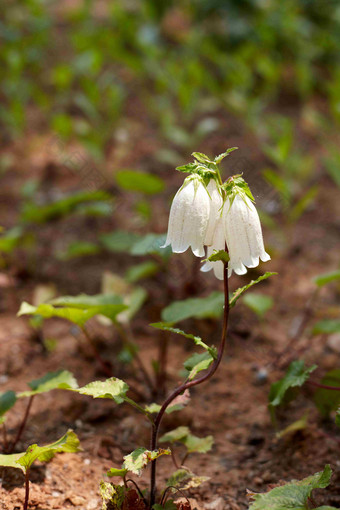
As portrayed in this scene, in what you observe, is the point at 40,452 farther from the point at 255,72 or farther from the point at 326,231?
the point at 255,72

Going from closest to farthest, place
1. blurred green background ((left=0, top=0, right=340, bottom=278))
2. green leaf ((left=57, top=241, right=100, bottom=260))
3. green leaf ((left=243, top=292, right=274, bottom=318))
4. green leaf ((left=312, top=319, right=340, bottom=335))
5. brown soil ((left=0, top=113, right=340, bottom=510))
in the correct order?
brown soil ((left=0, top=113, right=340, bottom=510)) < green leaf ((left=312, top=319, right=340, bottom=335)) < green leaf ((left=243, top=292, right=274, bottom=318)) < green leaf ((left=57, top=241, right=100, bottom=260)) < blurred green background ((left=0, top=0, right=340, bottom=278))

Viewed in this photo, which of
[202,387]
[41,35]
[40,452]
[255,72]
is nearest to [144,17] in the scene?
[41,35]

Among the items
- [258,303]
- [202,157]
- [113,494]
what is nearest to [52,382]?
[113,494]

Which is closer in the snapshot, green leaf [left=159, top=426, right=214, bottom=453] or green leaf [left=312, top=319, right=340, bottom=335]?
green leaf [left=159, top=426, right=214, bottom=453]

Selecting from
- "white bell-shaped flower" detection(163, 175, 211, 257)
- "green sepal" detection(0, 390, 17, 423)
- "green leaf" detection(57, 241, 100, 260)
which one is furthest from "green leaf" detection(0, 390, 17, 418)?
"green leaf" detection(57, 241, 100, 260)

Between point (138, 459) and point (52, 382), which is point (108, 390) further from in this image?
point (52, 382)

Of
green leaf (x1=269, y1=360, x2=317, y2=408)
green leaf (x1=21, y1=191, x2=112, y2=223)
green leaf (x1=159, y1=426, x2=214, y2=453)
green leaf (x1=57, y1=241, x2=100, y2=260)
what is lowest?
green leaf (x1=159, y1=426, x2=214, y2=453)

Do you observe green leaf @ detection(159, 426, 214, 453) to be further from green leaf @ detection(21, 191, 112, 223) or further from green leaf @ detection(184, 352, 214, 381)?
green leaf @ detection(21, 191, 112, 223)
